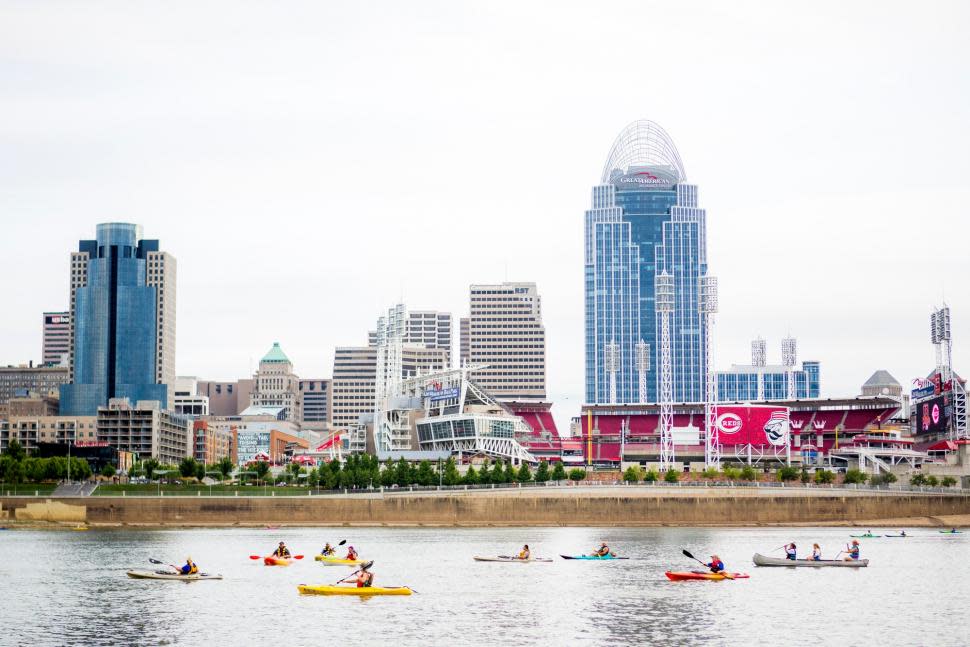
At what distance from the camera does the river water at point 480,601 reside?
→ 243 ft

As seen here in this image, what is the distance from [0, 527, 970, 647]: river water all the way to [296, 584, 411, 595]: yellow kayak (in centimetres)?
60

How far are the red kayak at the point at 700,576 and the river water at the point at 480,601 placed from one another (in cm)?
64

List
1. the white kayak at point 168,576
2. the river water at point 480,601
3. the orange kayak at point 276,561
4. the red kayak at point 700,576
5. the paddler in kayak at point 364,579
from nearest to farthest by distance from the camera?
1. the river water at point 480,601
2. the paddler in kayak at point 364,579
3. the white kayak at point 168,576
4. the red kayak at point 700,576
5. the orange kayak at point 276,561

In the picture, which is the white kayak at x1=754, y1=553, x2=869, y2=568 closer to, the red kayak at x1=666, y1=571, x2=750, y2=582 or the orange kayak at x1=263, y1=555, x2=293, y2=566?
the red kayak at x1=666, y1=571, x2=750, y2=582

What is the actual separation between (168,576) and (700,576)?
39116 millimetres

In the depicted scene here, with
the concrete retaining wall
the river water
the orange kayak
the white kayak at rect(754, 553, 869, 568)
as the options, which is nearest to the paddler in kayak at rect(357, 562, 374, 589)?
the river water

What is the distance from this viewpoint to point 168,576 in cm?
10019

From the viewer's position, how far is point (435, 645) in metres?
70.4

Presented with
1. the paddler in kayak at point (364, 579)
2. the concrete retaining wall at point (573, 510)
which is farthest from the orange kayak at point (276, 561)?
the concrete retaining wall at point (573, 510)

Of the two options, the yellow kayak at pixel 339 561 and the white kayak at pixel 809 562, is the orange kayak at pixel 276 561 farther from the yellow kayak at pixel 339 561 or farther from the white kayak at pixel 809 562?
the white kayak at pixel 809 562

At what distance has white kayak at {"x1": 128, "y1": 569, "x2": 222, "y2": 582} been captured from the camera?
99.2 meters

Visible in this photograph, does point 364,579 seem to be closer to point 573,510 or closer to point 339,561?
point 339,561

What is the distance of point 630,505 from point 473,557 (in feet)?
250

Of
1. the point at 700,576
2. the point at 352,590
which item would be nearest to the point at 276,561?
the point at 352,590
